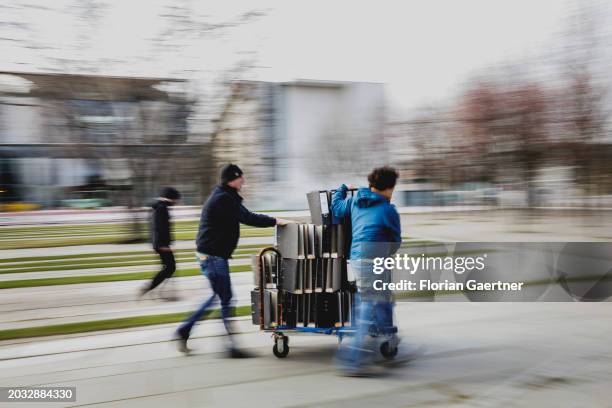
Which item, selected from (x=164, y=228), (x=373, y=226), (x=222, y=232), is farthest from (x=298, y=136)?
(x=373, y=226)

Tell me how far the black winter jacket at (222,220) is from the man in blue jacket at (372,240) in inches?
35.4

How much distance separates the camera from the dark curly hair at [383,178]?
514 cm

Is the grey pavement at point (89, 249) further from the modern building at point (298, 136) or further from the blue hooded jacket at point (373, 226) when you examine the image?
the blue hooded jacket at point (373, 226)

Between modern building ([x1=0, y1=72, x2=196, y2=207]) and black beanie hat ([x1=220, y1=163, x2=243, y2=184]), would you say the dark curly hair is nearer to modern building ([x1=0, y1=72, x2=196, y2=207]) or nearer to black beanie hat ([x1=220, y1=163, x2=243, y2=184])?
black beanie hat ([x1=220, y1=163, x2=243, y2=184])

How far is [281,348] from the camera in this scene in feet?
18.1

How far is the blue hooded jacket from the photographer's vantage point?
16.6 feet

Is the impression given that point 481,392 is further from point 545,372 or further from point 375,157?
point 375,157

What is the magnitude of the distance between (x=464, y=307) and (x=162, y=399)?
4467 mm

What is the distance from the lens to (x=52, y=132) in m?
17.5

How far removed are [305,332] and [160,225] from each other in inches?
151

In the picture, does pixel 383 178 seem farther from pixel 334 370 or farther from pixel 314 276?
pixel 334 370

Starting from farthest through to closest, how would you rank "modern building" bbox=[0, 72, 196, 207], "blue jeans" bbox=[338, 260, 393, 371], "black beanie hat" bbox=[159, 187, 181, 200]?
1. "modern building" bbox=[0, 72, 196, 207]
2. "black beanie hat" bbox=[159, 187, 181, 200]
3. "blue jeans" bbox=[338, 260, 393, 371]

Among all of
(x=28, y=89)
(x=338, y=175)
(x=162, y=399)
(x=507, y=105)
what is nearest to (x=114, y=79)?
(x=28, y=89)

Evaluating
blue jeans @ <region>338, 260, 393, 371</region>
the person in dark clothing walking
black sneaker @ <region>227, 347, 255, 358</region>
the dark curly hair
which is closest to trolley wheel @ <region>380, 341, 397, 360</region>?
blue jeans @ <region>338, 260, 393, 371</region>
